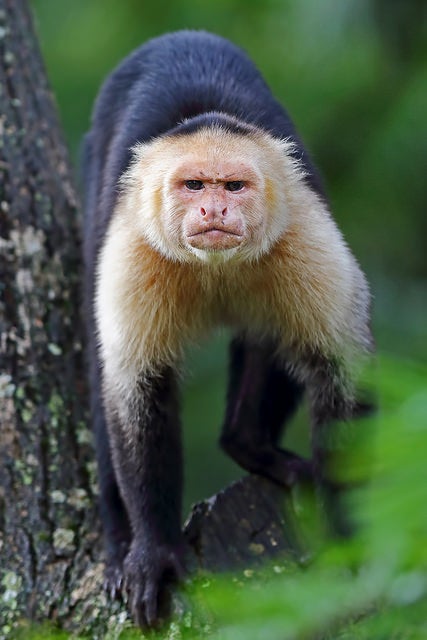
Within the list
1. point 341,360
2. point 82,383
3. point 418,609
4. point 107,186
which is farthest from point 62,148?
point 418,609

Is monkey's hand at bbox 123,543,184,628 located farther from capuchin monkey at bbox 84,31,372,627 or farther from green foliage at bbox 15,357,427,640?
green foliage at bbox 15,357,427,640

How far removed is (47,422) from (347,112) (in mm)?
3946

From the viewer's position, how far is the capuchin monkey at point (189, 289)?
289 cm

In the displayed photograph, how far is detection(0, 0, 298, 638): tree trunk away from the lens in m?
3.01

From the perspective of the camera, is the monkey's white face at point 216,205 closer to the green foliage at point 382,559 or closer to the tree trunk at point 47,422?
the tree trunk at point 47,422

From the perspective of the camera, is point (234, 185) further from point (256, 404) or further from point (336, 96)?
point (336, 96)

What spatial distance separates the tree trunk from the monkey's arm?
0.10m

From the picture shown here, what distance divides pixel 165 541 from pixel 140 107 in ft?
5.03

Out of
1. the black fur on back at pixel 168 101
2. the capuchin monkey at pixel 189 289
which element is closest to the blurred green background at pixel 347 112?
the black fur on back at pixel 168 101

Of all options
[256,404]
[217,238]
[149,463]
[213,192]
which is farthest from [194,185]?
[256,404]

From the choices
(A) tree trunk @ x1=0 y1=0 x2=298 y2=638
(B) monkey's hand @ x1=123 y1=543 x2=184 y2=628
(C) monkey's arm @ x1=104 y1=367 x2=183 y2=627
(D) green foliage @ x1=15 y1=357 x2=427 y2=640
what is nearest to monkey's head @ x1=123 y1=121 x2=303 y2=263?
(C) monkey's arm @ x1=104 y1=367 x2=183 y2=627

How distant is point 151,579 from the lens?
3014 mm

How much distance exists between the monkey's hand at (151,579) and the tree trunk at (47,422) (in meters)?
0.06

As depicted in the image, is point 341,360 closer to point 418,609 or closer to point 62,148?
point 62,148
